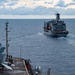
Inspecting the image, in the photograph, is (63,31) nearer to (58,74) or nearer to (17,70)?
(58,74)

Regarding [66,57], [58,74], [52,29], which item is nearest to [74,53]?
[66,57]

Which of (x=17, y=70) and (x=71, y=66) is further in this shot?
(x=71, y=66)

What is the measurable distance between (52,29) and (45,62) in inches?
3852

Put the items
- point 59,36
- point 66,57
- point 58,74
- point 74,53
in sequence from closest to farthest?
point 58,74
point 66,57
point 74,53
point 59,36

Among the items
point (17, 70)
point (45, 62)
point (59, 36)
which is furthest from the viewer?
point (59, 36)

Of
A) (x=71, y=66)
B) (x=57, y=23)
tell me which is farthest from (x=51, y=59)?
(x=57, y=23)

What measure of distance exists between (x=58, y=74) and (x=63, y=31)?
111888 mm

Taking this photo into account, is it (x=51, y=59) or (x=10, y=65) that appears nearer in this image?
(x=10, y=65)

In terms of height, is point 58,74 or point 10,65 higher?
point 10,65

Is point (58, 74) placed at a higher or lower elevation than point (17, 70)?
lower

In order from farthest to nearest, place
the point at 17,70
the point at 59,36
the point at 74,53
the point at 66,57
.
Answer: the point at 59,36 < the point at 74,53 < the point at 66,57 < the point at 17,70

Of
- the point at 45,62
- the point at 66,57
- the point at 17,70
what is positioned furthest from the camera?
the point at 66,57

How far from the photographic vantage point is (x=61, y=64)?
→ 88.8 m

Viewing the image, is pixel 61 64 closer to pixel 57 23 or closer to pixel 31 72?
pixel 31 72
